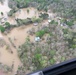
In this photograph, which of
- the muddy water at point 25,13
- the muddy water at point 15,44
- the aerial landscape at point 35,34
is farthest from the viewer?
the muddy water at point 25,13

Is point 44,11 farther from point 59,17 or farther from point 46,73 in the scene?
point 46,73

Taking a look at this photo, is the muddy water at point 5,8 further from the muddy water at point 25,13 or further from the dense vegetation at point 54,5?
the muddy water at point 25,13

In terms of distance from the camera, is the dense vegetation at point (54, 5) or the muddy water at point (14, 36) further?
the dense vegetation at point (54, 5)

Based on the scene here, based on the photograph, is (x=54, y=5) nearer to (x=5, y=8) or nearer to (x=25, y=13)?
(x=25, y=13)

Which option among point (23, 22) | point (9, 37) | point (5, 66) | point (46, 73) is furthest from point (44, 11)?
point (46, 73)

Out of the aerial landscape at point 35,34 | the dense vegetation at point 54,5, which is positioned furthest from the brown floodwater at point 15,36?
the dense vegetation at point 54,5

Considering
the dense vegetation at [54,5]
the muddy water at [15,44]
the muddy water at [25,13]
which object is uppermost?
the dense vegetation at [54,5]

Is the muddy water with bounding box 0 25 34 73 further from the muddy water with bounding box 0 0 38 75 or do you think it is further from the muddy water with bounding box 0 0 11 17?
the muddy water with bounding box 0 0 11 17

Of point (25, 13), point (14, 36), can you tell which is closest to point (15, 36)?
point (14, 36)
